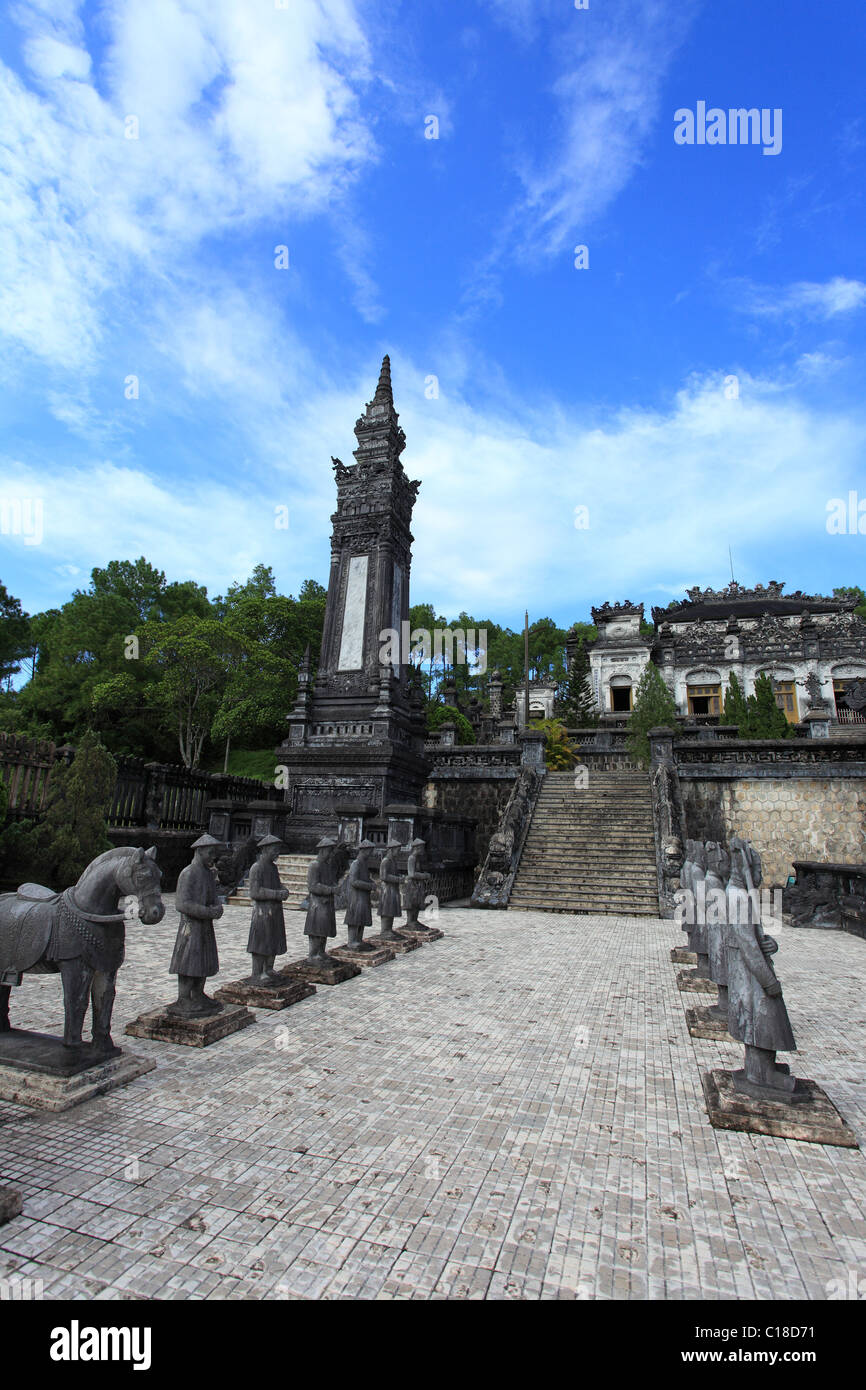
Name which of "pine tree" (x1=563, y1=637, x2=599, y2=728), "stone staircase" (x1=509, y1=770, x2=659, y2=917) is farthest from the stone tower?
"pine tree" (x1=563, y1=637, x2=599, y2=728)

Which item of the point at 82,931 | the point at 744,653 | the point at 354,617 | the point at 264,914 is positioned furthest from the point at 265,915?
the point at 744,653

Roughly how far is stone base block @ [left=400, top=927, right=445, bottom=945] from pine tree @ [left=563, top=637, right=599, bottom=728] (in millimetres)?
27939

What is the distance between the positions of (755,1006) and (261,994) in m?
4.14

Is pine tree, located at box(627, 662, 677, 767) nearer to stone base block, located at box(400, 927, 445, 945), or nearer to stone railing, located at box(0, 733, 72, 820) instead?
stone base block, located at box(400, 927, 445, 945)

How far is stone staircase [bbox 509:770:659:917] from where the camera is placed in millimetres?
13406

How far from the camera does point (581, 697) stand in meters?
41.3

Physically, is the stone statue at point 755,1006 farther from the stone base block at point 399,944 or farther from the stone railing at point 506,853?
the stone railing at point 506,853

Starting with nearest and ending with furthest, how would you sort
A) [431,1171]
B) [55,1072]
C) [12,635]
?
[431,1171] → [55,1072] → [12,635]

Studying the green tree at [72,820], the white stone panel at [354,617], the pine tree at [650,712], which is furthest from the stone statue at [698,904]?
the pine tree at [650,712]

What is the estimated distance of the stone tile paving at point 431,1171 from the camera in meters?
2.54

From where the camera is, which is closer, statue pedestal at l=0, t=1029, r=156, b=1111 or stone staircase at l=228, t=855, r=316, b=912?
statue pedestal at l=0, t=1029, r=156, b=1111

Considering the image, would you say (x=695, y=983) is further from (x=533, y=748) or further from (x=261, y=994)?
(x=533, y=748)

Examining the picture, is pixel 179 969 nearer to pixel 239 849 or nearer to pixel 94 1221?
pixel 94 1221
